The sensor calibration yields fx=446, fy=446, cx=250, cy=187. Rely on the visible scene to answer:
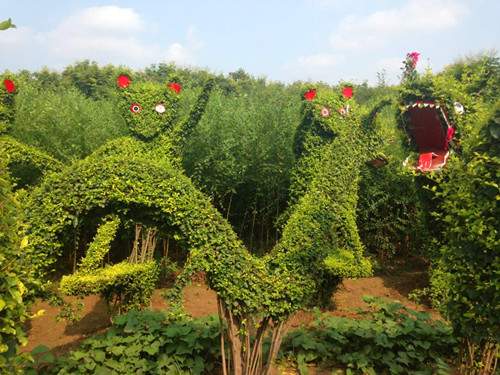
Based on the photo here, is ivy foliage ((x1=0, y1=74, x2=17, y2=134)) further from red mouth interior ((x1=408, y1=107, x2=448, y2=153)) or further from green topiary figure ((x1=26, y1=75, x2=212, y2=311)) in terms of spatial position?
red mouth interior ((x1=408, y1=107, x2=448, y2=153))

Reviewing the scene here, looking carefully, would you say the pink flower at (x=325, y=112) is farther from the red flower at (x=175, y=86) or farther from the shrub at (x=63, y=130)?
the shrub at (x=63, y=130)

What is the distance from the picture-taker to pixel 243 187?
347 inches

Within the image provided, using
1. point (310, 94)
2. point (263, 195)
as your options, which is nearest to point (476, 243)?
point (310, 94)

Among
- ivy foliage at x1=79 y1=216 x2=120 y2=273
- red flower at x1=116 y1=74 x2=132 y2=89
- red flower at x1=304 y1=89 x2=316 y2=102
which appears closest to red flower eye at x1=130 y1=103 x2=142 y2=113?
red flower at x1=116 y1=74 x2=132 y2=89

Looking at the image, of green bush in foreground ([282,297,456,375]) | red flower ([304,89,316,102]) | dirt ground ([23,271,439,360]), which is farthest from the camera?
dirt ground ([23,271,439,360])

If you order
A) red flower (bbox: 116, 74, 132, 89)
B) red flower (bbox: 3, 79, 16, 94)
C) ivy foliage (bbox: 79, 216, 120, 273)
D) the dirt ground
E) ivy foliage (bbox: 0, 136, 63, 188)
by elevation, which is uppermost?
red flower (bbox: 116, 74, 132, 89)

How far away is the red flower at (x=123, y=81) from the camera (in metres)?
5.69

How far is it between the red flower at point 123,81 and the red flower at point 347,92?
2.72 m

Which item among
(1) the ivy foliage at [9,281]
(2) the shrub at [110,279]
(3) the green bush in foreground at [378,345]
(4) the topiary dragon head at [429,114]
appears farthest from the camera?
(4) the topiary dragon head at [429,114]

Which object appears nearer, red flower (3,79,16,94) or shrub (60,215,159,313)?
shrub (60,215,159,313)

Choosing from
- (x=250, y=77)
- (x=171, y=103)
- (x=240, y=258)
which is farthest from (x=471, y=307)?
(x=250, y=77)

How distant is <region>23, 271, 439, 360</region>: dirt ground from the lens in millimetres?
5547

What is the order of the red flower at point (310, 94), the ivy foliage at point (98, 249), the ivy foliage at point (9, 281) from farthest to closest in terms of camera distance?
1. the red flower at point (310, 94)
2. the ivy foliage at point (98, 249)
3. the ivy foliage at point (9, 281)

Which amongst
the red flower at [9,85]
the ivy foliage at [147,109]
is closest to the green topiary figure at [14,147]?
the red flower at [9,85]
